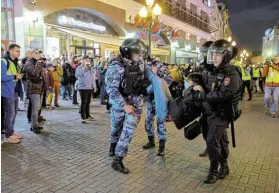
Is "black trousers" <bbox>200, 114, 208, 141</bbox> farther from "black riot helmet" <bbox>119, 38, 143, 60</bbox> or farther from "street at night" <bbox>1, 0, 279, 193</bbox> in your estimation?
"black riot helmet" <bbox>119, 38, 143, 60</bbox>

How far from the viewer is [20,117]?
8609 millimetres

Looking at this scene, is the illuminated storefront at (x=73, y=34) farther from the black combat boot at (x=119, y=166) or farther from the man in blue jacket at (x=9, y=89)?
the black combat boot at (x=119, y=166)

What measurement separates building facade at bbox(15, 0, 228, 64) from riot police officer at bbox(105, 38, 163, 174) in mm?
9927

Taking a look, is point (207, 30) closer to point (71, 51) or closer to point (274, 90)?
point (71, 51)

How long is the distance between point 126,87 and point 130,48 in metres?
0.57

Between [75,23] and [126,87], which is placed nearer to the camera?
[126,87]

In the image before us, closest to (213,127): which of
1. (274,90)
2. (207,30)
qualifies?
(274,90)

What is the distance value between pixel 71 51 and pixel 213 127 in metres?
13.7

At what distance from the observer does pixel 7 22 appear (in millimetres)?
13000

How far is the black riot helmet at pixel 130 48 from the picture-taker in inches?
171

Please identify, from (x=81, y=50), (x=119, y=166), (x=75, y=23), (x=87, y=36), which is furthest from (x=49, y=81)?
(x=81, y=50)

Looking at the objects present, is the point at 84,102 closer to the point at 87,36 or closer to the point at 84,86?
the point at 84,86

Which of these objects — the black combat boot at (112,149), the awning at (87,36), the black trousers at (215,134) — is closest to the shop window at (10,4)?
the awning at (87,36)

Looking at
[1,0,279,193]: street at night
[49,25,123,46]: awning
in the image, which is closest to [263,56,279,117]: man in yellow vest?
[1,0,279,193]: street at night
